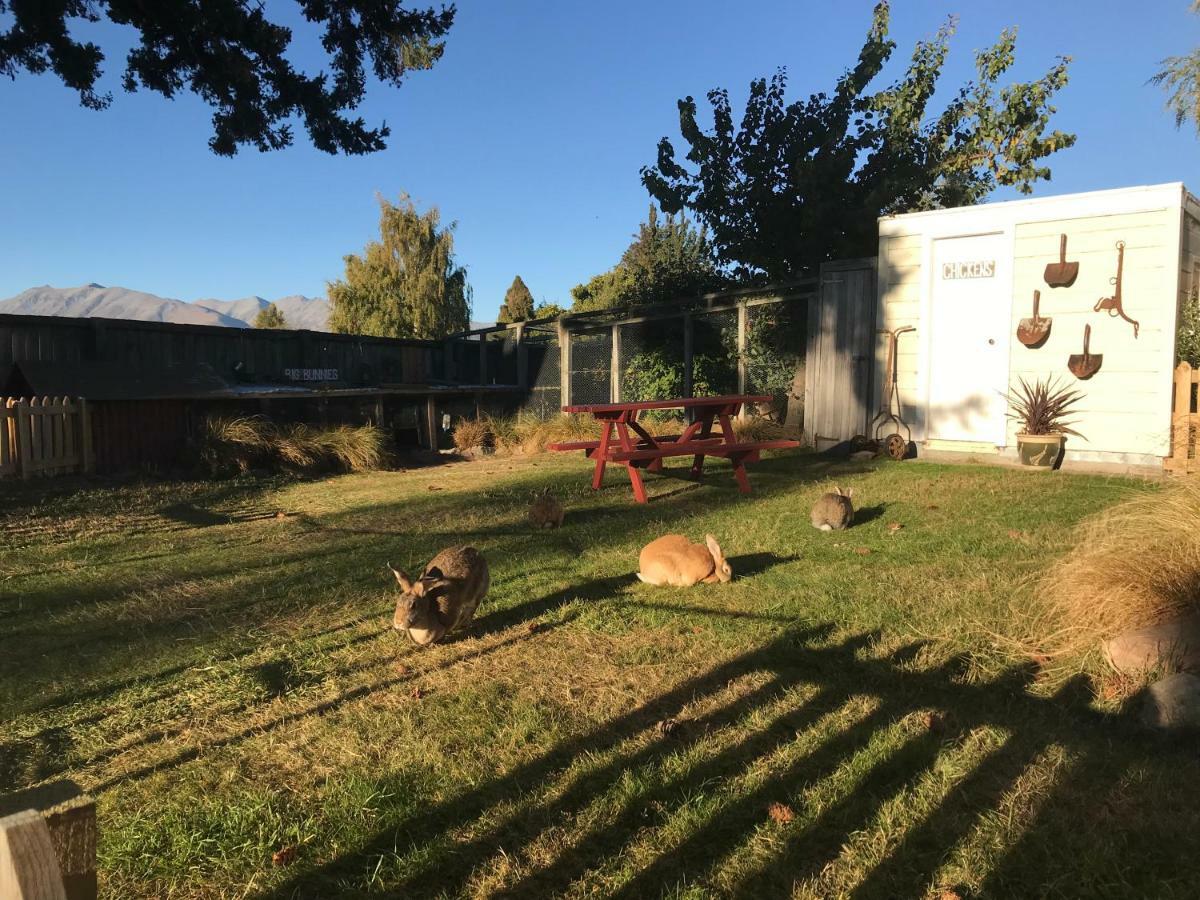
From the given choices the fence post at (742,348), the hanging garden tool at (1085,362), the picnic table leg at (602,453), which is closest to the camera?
the picnic table leg at (602,453)

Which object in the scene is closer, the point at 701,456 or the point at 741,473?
the point at 741,473

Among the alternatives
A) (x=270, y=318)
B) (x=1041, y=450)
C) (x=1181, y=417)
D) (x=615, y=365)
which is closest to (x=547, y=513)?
(x=1041, y=450)

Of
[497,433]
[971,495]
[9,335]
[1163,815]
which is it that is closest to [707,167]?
[497,433]

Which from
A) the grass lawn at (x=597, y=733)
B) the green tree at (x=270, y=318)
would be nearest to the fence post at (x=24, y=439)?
the grass lawn at (x=597, y=733)

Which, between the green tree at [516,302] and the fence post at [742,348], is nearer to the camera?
the fence post at [742,348]

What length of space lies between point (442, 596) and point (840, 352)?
27.7ft

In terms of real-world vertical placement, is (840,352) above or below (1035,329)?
below

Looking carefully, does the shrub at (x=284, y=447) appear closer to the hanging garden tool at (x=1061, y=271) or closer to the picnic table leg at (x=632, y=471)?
the picnic table leg at (x=632, y=471)

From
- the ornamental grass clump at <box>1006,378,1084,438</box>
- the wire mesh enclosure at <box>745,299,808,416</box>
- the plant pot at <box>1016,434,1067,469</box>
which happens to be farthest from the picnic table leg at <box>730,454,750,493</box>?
the wire mesh enclosure at <box>745,299,808,416</box>

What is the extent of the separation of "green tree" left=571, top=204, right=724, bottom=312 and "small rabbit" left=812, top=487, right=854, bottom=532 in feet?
29.5

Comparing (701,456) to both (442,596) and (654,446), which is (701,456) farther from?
(442,596)

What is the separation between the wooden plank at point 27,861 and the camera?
863mm

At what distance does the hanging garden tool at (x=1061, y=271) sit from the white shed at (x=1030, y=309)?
0.20 feet

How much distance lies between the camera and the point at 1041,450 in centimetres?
848
